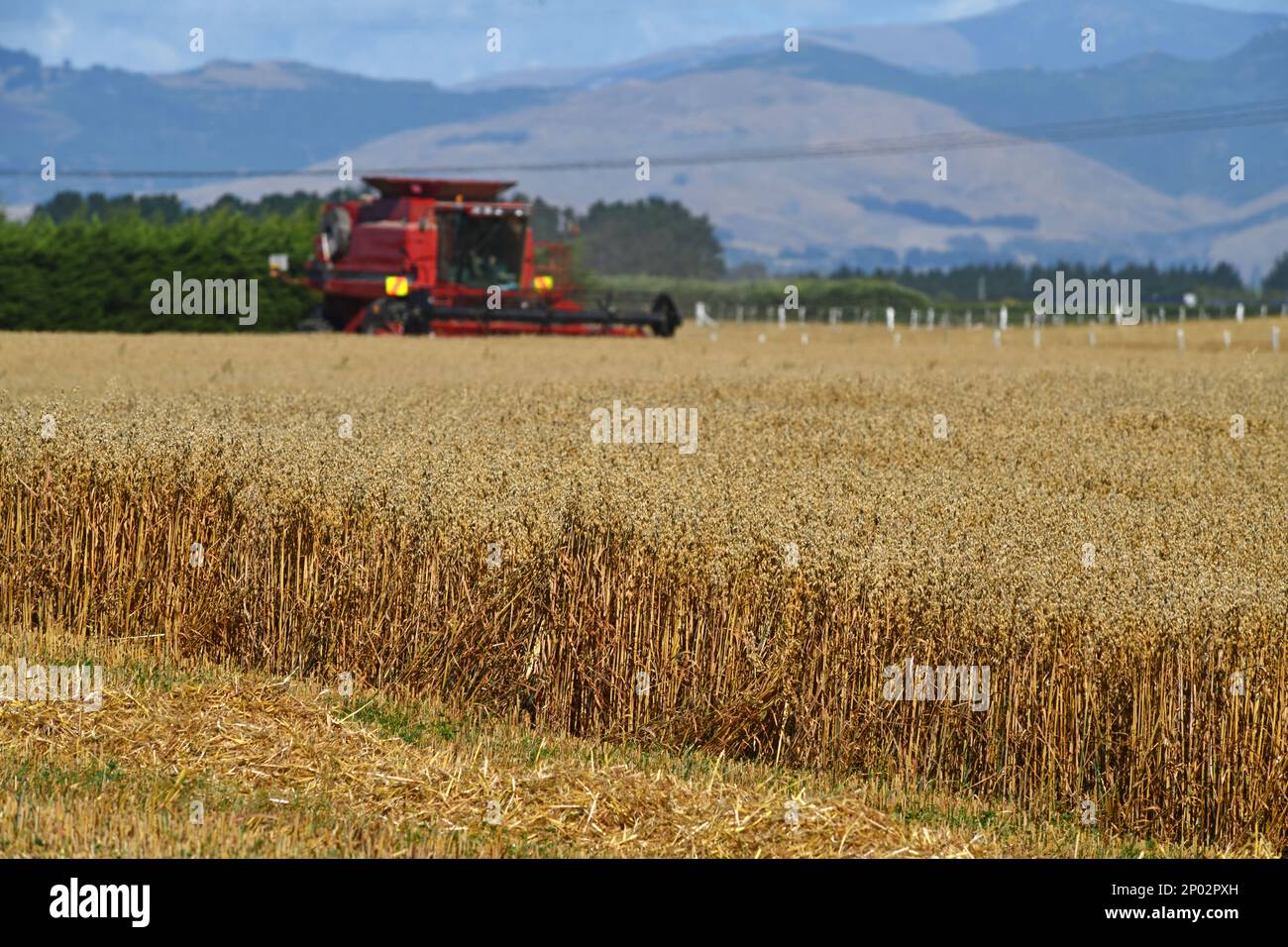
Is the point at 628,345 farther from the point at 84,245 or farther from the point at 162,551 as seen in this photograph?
the point at 162,551

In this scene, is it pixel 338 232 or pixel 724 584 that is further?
pixel 338 232

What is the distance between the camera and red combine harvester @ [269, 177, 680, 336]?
3850 centimetres

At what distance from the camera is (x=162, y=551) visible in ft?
38.4

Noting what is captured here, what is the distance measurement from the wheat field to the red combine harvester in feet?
73.5

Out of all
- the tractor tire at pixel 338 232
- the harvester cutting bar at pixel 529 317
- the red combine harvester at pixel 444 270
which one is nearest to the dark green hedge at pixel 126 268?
the red combine harvester at pixel 444 270

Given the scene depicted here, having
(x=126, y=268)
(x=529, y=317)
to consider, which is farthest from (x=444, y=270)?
(x=126, y=268)

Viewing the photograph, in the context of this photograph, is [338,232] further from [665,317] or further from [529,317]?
[665,317]

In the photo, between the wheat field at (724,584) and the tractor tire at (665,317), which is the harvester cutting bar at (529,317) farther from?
the wheat field at (724,584)

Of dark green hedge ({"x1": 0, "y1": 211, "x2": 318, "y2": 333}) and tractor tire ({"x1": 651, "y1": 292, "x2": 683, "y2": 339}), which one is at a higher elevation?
dark green hedge ({"x1": 0, "y1": 211, "x2": 318, "y2": 333})

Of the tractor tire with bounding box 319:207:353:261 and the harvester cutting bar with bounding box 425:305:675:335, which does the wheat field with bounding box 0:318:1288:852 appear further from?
the tractor tire with bounding box 319:207:353:261

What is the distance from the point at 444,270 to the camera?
39.5m

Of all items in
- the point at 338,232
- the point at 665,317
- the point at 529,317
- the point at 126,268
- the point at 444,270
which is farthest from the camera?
the point at 126,268

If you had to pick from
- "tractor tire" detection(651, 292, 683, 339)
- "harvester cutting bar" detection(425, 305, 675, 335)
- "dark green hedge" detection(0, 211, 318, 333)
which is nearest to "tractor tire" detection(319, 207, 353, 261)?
"harvester cutting bar" detection(425, 305, 675, 335)

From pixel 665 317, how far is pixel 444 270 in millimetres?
5614
